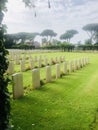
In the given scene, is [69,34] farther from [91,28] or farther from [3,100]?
[3,100]

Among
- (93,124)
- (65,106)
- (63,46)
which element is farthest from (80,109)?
(63,46)

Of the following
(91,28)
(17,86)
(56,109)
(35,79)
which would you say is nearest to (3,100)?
(56,109)

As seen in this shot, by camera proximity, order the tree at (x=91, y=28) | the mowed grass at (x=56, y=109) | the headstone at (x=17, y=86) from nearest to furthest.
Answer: the mowed grass at (x=56, y=109), the headstone at (x=17, y=86), the tree at (x=91, y=28)

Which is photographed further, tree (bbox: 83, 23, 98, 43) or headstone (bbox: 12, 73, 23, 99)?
tree (bbox: 83, 23, 98, 43)

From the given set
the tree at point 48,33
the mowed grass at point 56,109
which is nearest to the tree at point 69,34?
the tree at point 48,33

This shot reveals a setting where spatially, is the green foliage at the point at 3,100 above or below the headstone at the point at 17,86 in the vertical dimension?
above

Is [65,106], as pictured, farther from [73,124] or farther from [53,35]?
[53,35]

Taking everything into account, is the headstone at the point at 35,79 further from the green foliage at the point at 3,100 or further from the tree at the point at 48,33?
the tree at the point at 48,33

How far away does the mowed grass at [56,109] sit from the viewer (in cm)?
935

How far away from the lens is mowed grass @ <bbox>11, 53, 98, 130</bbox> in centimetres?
935

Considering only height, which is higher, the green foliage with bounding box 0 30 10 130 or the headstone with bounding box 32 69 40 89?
Answer: the green foliage with bounding box 0 30 10 130

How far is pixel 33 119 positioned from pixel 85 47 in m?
78.1

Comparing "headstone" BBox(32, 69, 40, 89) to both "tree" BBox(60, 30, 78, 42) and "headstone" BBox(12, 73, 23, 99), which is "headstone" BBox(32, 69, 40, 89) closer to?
"headstone" BBox(12, 73, 23, 99)

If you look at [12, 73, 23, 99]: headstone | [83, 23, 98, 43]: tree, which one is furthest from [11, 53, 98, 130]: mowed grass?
[83, 23, 98, 43]: tree
